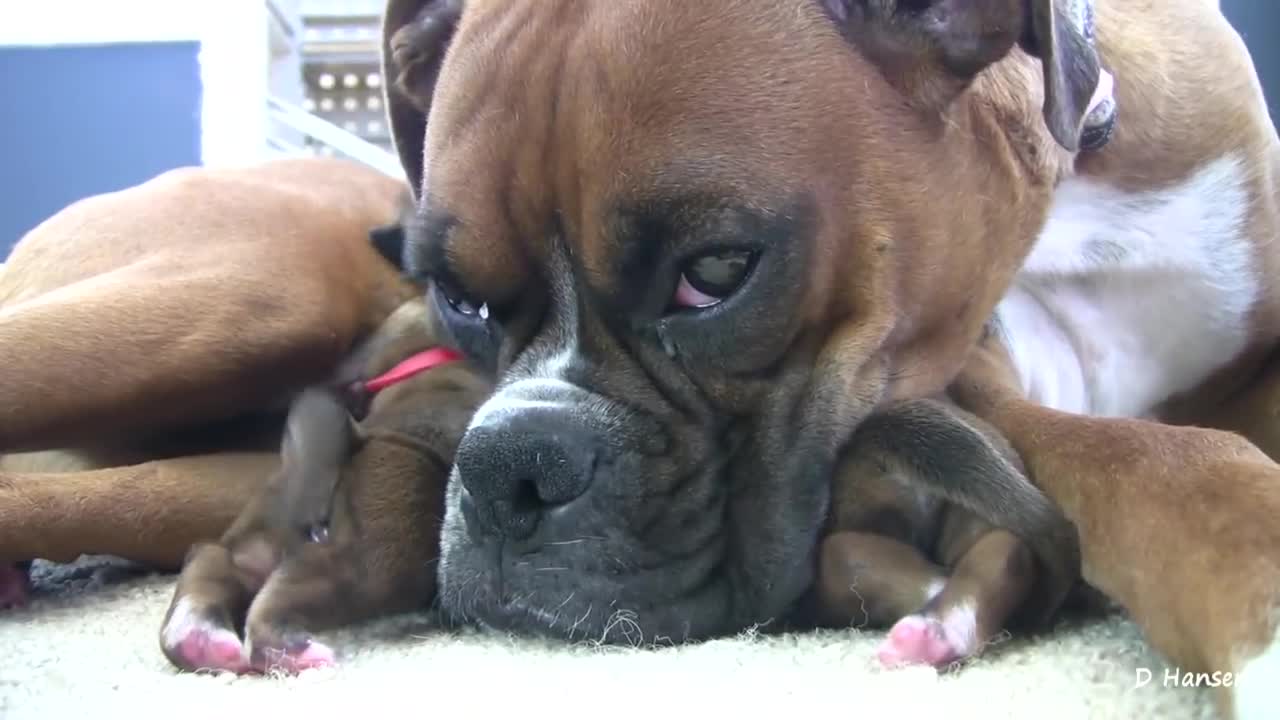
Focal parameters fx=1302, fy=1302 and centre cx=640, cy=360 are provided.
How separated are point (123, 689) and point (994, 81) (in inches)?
45.2

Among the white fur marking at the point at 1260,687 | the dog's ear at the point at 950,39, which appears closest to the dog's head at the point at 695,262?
the dog's ear at the point at 950,39

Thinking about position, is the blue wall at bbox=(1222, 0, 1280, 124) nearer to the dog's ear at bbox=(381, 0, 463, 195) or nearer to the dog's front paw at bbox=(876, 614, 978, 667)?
the dog's ear at bbox=(381, 0, 463, 195)

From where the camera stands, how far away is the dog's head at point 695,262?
1300 mm

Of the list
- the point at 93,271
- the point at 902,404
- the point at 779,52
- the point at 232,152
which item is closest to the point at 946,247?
the point at 902,404

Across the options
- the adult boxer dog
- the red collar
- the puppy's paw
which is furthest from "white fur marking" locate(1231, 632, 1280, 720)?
the red collar

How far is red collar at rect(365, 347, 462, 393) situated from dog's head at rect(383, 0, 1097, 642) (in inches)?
16.9

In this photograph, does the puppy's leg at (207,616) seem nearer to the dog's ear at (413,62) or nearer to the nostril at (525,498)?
the nostril at (525,498)

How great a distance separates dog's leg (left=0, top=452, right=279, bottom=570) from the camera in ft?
5.52

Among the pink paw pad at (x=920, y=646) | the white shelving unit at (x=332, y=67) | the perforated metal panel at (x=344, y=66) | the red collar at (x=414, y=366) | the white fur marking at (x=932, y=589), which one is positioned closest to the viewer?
the pink paw pad at (x=920, y=646)

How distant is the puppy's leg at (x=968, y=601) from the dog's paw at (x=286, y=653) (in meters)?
0.58

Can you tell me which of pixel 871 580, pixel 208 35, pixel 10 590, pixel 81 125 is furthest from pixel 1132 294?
pixel 81 125

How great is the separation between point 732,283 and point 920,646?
0.41 metres

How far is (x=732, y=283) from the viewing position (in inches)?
52.4

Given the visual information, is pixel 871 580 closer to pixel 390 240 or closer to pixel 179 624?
pixel 179 624
